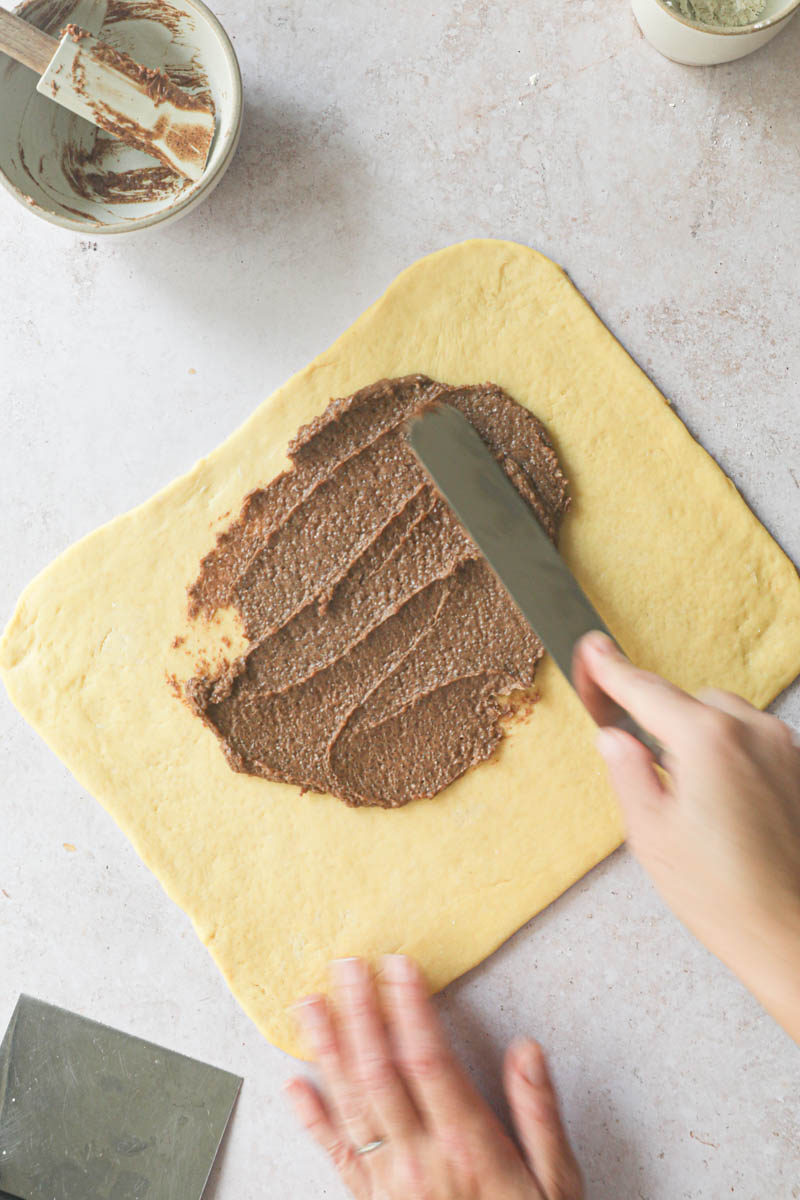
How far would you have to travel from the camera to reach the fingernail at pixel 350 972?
122cm

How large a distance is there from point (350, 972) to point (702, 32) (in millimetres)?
1379

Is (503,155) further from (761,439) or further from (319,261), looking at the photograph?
(761,439)

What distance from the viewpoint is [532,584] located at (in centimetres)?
112

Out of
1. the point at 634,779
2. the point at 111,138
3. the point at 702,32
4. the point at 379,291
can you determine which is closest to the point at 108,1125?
the point at 634,779

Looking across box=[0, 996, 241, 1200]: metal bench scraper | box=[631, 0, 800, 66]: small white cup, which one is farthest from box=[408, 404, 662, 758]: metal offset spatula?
box=[0, 996, 241, 1200]: metal bench scraper

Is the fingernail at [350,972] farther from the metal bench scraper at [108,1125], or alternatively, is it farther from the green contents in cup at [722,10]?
the green contents in cup at [722,10]

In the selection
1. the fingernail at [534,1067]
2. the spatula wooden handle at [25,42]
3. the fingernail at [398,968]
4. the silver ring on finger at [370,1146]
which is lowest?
the fingernail at [534,1067]

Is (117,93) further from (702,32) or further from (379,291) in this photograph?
(702,32)

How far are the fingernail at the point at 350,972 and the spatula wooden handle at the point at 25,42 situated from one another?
130 centimetres

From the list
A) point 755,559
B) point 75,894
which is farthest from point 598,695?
point 75,894

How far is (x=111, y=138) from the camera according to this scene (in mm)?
1264

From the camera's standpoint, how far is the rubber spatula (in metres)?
1.12

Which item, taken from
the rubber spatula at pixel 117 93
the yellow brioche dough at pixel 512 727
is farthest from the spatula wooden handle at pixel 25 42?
the yellow brioche dough at pixel 512 727

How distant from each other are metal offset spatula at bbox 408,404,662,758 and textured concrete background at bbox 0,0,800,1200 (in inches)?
11.6
